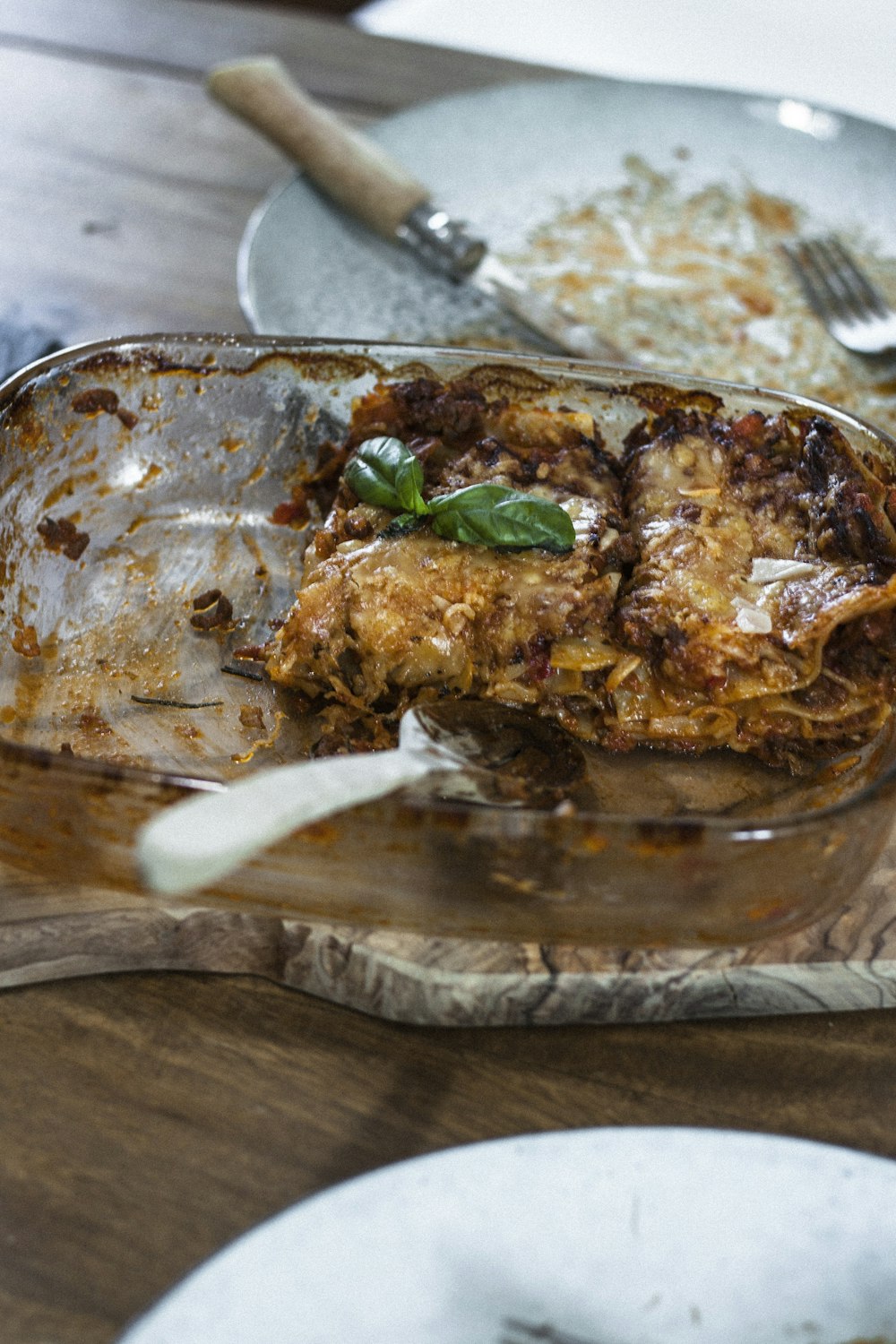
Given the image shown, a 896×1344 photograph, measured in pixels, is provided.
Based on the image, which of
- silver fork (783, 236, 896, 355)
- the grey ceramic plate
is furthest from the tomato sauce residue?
silver fork (783, 236, 896, 355)

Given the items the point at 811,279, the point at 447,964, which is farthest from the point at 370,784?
the point at 811,279

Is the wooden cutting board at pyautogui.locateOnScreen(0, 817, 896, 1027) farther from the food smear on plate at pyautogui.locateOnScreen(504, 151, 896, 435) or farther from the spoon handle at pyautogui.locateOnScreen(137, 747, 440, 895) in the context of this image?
the food smear on plate at pyautogui.locateOnScreen(504, 151, 896, 435)

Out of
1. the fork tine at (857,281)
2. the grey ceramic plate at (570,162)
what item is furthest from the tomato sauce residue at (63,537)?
the fork tine at (857,281)

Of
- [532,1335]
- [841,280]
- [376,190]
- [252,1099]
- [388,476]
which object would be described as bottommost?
[252,1099]

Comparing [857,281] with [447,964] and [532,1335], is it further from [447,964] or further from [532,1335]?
[532,1335]

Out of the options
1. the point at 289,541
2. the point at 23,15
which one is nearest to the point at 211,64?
the point at 23,15

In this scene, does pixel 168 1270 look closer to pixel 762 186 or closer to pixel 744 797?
pixel 744 797

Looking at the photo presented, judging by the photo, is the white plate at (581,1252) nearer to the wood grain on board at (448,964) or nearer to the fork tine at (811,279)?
the wood grain on board at (448,964)
